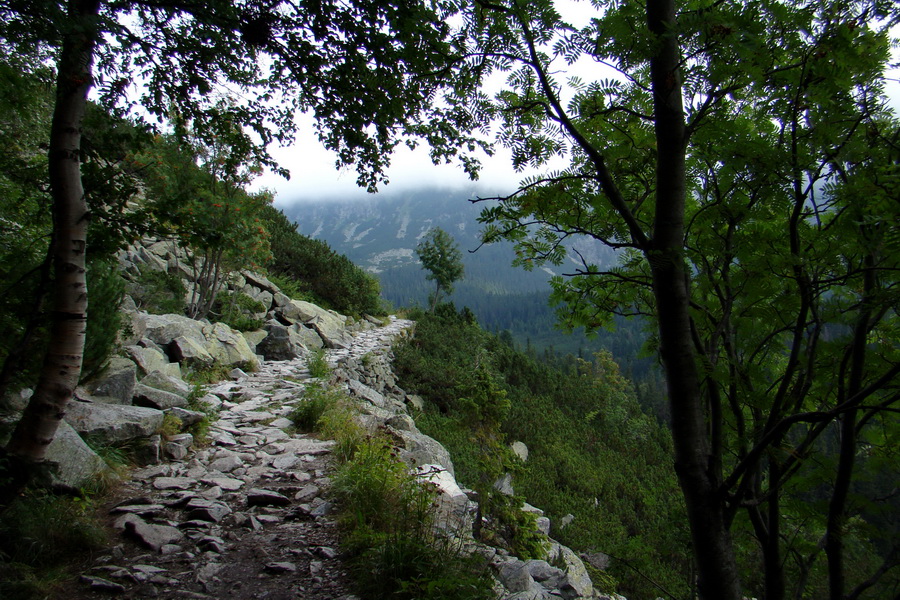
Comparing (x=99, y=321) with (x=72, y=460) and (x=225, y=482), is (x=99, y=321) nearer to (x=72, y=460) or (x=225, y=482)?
→ (x=72, y=460)

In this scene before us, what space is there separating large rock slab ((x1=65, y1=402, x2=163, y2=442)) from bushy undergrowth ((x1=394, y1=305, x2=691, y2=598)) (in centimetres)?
458

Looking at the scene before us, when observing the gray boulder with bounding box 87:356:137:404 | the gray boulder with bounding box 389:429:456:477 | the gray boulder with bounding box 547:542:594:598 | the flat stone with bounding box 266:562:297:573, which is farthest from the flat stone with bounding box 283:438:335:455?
the gray boulder with bounding box 547:542:594:598

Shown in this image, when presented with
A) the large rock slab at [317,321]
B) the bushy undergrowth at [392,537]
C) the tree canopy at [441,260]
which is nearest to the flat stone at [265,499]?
the bushy undergrowth at [392,537]

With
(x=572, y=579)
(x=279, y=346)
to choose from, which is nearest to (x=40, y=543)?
(x=572, y=579)

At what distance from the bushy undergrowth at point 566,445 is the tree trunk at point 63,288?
4.10m

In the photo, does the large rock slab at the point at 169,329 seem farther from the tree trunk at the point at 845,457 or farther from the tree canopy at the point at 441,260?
the tree canopy at the point at 441,260

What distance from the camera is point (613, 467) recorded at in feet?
56.4

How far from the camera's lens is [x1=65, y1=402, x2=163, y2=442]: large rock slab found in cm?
393

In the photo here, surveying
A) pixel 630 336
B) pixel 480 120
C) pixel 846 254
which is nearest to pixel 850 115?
pixel 846 254

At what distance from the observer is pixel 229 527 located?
3.33 meters

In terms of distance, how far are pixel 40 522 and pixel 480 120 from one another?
3.53 m

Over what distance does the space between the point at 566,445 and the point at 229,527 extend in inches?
592

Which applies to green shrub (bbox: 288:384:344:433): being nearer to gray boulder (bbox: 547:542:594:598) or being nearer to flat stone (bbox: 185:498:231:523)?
flat stone (bbox: 185:498:231:523)

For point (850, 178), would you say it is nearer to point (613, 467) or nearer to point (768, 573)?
point (768, 573)
